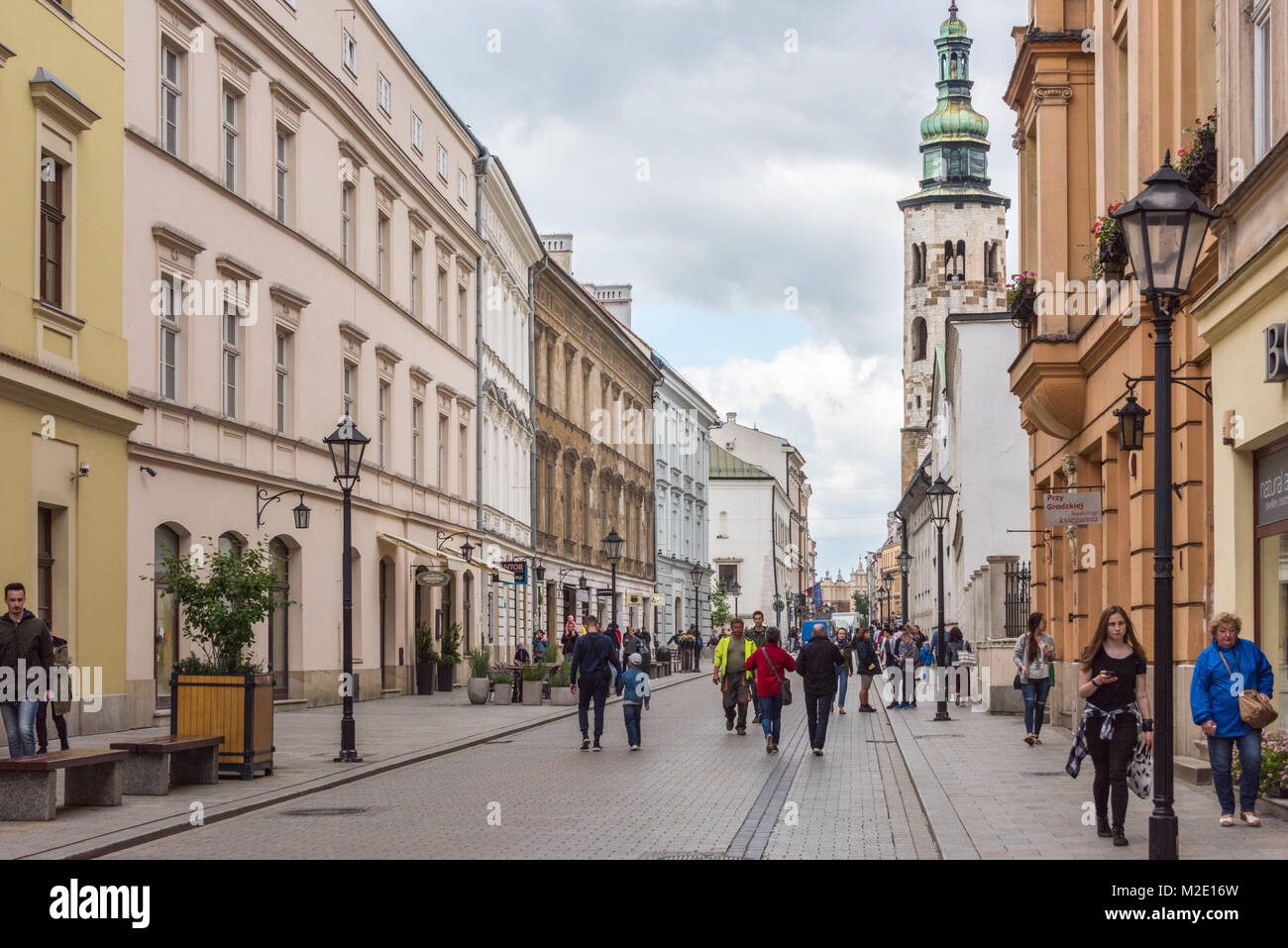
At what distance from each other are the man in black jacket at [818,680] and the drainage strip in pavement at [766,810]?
0.37m

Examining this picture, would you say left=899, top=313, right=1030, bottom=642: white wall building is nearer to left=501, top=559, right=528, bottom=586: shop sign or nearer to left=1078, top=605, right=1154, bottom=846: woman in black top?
left=501, top=559, right=528, bottom=586: shop sign

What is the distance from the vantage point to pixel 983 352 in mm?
47688

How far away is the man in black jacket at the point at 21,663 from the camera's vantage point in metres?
14.7

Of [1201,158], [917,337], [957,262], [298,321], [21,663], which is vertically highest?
[957,262]

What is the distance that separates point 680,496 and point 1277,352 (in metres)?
70.5

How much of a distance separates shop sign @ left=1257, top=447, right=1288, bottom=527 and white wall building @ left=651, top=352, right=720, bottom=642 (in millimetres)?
57533

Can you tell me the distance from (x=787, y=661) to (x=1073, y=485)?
16.8ft

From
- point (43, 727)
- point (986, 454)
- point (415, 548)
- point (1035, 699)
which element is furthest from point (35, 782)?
point (986, 454)

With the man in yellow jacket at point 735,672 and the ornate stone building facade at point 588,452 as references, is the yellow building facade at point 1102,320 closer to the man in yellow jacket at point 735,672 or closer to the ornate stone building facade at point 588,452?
the man in yellow jacket at point 735,672

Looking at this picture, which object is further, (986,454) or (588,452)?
(588,452)

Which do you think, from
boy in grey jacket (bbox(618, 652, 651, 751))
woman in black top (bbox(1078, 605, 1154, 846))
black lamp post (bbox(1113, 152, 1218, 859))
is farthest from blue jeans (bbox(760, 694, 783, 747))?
black lamp post (bbox(1113, 152, 1218, 859))

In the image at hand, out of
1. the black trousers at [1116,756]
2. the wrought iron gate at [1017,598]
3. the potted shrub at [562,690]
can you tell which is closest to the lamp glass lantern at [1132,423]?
the black trousers at [1116,756]

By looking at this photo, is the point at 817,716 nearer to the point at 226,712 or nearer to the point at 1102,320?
the point at 1102,320

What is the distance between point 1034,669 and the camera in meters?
22.7
